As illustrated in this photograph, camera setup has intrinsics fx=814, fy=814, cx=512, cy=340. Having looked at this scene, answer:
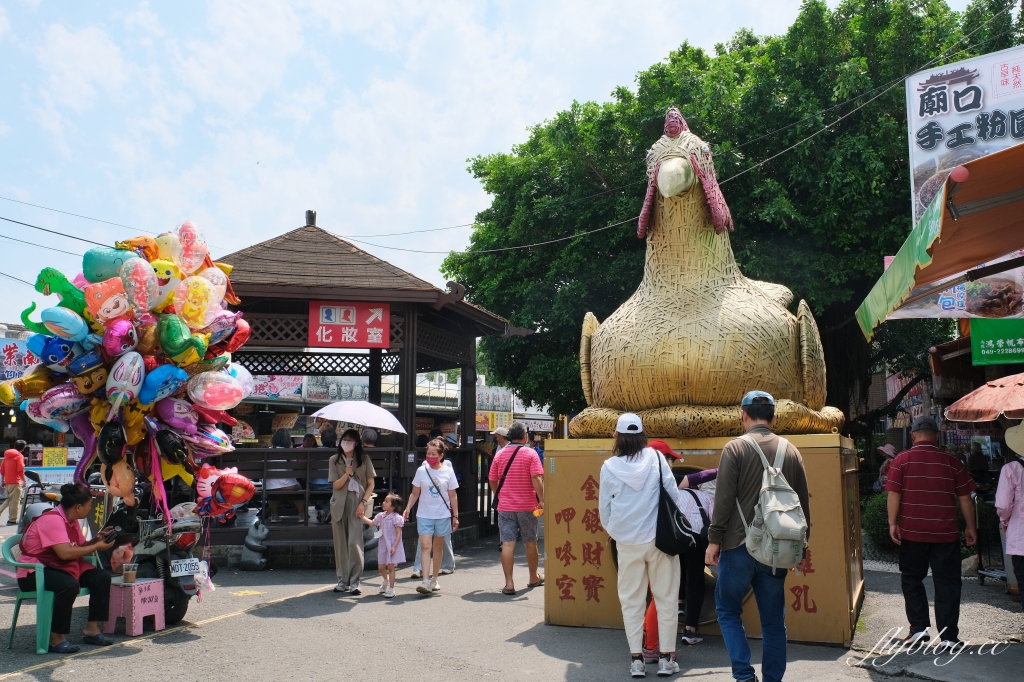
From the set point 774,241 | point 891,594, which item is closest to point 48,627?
point 891,594

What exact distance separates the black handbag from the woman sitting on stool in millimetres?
4044

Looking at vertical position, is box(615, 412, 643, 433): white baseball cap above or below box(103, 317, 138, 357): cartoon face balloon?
below

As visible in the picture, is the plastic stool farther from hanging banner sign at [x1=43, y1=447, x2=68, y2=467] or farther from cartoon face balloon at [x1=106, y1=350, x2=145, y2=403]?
hanging banner sign at [x1=43, y1=447, x2=68, y2=467]

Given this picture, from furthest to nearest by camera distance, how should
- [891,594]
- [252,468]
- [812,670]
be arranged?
1. [252,468]
2. [891,594]
3. [812,670]

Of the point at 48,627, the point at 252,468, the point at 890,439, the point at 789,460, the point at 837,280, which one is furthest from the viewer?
the point at 890,439

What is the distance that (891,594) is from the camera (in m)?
7.96

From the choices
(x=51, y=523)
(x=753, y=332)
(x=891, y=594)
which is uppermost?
(x=753, y=332)

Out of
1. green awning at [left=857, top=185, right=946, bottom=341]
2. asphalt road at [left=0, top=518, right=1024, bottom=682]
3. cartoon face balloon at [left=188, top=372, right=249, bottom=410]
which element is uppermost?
green awning at [left=857, top=185, right=946, bottom=341]

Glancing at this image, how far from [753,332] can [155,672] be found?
4823 mm

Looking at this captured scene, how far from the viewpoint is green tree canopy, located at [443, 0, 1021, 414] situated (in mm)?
12250

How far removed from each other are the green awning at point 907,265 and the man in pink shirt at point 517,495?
4021mm

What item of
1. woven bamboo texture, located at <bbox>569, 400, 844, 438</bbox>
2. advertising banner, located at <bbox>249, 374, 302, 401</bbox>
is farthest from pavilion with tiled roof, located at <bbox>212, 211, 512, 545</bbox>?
advertising banner, located at <bbox>249, 374, 302, 401</bbox>

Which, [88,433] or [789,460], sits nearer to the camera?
[789,460]

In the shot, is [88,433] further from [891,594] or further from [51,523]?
[891,594]
